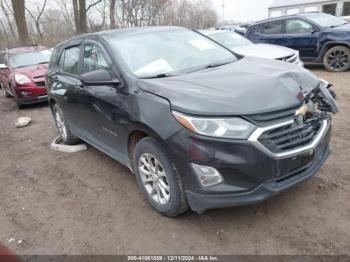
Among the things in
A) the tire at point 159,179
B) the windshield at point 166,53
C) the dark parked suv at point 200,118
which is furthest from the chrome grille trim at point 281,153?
the windshield at point 166,53

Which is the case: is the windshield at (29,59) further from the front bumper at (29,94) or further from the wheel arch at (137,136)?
the wheel arch at (137,136)

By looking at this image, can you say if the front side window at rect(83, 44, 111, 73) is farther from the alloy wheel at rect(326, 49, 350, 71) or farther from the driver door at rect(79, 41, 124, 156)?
the alloy wheel at rect(326, 49, 350, 71)

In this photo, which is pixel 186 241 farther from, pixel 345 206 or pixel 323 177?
pixel 323 177

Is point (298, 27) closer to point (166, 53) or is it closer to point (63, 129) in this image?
point (166, 53)

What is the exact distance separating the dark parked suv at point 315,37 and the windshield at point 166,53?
6.00 metres

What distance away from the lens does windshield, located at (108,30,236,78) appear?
3291 millimetres

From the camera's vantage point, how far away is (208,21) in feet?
138

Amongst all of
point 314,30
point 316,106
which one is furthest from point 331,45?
point 316,106

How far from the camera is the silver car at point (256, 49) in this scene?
6588 millimetres

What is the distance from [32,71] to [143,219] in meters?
6.76

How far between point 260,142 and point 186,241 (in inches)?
43.6

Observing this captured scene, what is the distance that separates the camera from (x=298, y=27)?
9258mm

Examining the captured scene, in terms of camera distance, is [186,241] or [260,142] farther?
[186,241]

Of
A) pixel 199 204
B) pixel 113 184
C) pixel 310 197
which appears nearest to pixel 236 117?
pixel 199 204
